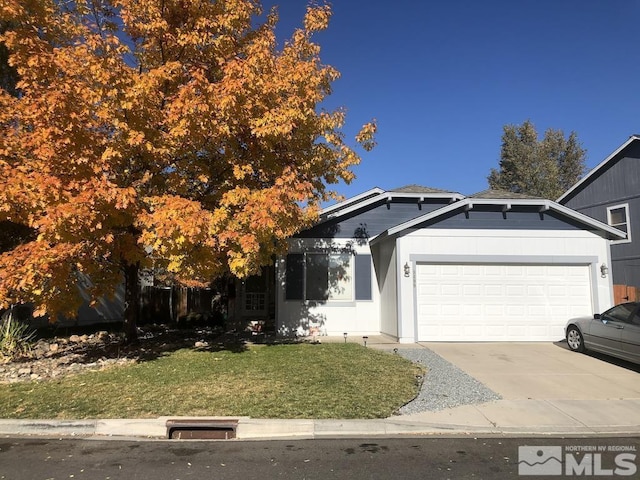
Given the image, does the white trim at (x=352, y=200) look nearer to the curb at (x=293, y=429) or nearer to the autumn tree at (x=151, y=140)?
the autumn tree at (x=151, y=140)

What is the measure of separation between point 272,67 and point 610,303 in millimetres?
10946

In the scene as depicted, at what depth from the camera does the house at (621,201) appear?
19.0 metres

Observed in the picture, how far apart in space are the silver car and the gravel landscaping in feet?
11.1

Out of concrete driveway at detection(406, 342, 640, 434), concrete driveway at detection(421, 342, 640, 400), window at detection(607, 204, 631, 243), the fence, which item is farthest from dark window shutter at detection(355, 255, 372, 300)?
window at detection(607, 204, 631, 243)

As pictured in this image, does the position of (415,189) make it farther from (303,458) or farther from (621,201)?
(303,458)

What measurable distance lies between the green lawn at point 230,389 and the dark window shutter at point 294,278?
4.35 metres

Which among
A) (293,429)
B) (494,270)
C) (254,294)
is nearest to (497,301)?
(494,270)

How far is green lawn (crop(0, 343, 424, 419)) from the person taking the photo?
6.61 metres

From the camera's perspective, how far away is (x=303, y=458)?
202 inches

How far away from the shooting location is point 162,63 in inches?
401

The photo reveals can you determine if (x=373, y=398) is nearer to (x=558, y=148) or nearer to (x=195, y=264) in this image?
(x=195, y=264)

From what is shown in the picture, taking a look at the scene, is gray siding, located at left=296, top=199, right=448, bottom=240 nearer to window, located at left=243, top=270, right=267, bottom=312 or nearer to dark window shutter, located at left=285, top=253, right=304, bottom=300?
dark window shutter, located at left=285, top=253, right=304, bottom=300

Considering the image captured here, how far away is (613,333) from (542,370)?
1.88 m

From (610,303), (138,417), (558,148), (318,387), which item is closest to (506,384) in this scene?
(318,387)
